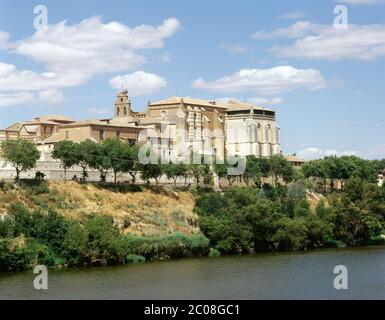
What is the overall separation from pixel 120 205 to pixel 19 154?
7.00 meters

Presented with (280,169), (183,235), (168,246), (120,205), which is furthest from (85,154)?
(280,169)

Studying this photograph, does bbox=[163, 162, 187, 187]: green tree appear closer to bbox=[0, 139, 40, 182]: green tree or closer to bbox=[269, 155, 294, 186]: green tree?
bbox=[0, 139, 40, 182]: green tree

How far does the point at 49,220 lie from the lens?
1473 inches

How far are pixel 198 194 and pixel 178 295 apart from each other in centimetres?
2656

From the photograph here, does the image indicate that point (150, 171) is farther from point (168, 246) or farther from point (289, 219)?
point (168, 246)

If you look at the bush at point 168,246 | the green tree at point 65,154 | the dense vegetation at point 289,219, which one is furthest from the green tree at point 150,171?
the bush at point 168,246

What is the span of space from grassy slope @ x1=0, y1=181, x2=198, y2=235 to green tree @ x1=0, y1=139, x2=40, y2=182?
1.90m

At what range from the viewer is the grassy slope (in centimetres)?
4194

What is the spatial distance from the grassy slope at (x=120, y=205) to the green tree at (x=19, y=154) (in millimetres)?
1900

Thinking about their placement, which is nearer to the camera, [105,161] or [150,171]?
[105,161]

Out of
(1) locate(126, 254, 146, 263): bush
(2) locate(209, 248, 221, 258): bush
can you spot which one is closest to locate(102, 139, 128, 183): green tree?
(2) locate(209, 248, 221, 258): bush

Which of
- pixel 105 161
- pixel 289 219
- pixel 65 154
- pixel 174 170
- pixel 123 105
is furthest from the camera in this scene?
pixel 123 105

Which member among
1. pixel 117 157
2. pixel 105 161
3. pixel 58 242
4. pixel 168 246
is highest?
pixel 117 157

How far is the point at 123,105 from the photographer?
2987 inches
